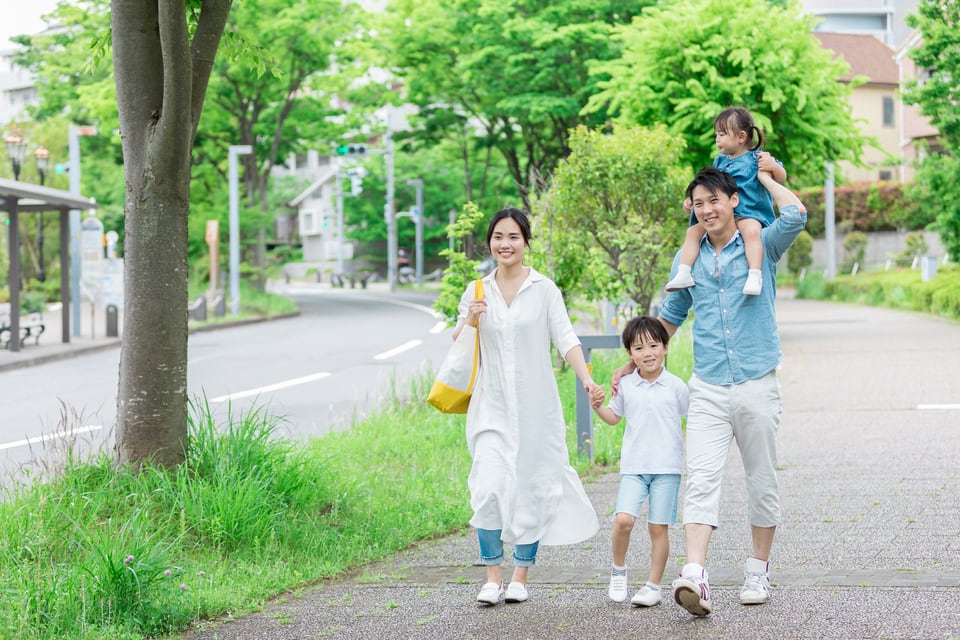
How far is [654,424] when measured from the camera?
4.89 m

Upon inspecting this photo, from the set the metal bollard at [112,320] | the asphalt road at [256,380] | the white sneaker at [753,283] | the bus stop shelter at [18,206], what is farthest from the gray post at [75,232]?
the white sneaker at [753,283]

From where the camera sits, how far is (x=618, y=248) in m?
14.2

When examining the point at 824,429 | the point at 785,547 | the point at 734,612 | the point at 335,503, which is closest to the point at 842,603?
the point at 734,612

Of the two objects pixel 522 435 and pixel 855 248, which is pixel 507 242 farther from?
pixel 855 248

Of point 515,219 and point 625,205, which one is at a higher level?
point 625,205

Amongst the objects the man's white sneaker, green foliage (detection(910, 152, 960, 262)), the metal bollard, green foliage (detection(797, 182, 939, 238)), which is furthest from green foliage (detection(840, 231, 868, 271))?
the man's white sneaker

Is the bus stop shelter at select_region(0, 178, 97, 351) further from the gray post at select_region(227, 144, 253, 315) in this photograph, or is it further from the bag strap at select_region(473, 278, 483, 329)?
the bag strap at select_region(473, 278, 483, 329)

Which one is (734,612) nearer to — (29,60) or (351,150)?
(351,150)

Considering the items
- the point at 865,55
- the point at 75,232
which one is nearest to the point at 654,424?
the point at 75,232

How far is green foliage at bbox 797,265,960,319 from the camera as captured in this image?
27000 mm

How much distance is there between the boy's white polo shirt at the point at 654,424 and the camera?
488cm

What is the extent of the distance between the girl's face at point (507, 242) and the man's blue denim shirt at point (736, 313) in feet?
2.41

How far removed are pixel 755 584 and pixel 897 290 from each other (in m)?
29.2

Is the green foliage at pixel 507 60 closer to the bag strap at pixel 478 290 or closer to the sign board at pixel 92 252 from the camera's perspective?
the sign board at pixel 92 252
